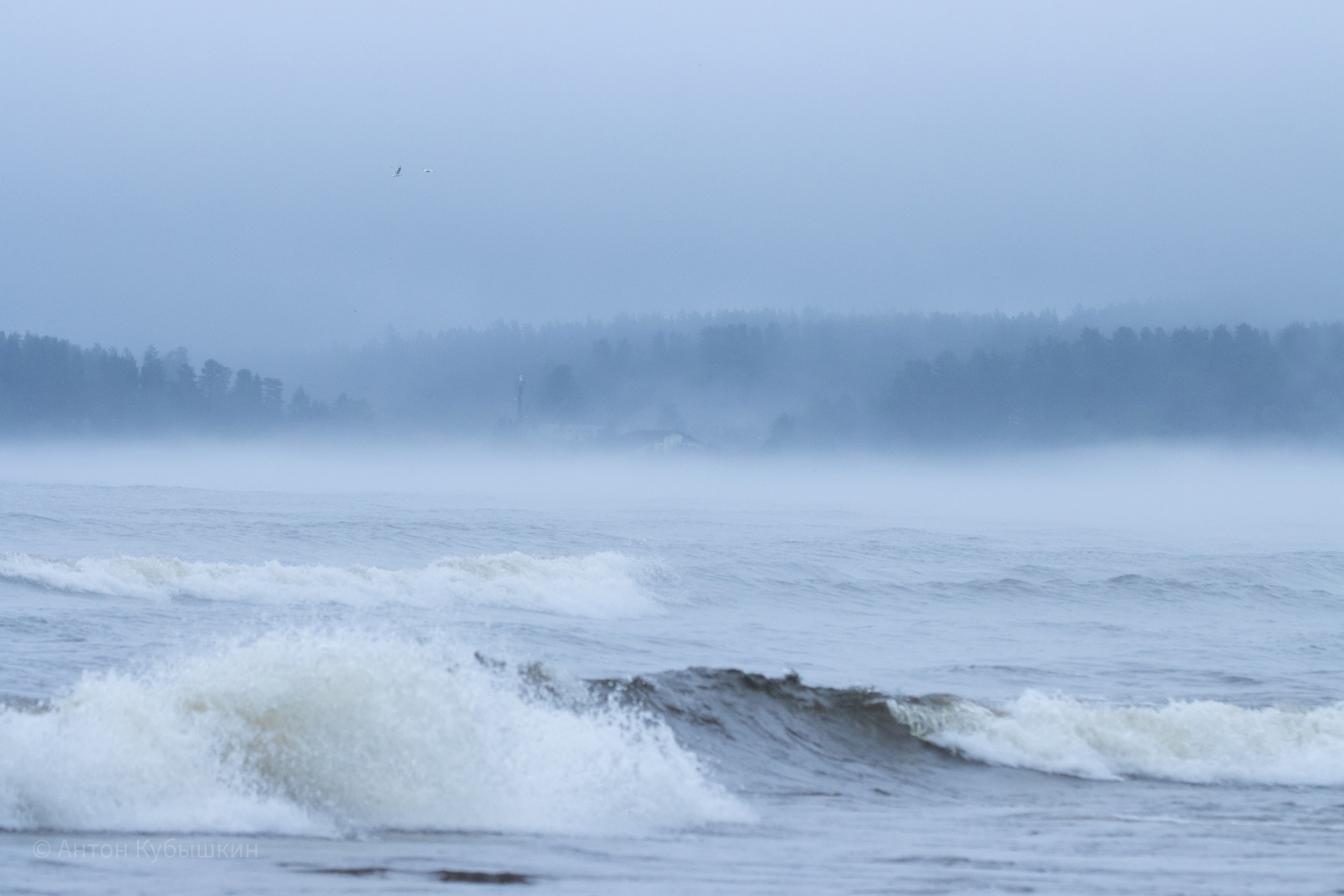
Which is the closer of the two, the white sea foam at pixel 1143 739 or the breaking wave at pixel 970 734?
the breaking wave at pixel 970 734

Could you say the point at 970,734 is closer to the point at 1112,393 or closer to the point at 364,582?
the point at 364,582

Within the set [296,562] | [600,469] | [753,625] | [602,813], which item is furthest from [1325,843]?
[600,469]

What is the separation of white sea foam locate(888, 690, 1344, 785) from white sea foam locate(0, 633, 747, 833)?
3854 mm

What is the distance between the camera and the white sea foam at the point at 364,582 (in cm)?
2130

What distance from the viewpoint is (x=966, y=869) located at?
Answer: 22.2 feet

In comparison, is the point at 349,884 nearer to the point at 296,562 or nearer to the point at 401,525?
the point at 296,562

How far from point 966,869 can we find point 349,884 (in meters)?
3.22

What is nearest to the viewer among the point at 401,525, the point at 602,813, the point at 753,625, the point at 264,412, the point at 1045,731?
the point at 602,813

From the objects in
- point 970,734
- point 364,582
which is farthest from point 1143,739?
point 364,582

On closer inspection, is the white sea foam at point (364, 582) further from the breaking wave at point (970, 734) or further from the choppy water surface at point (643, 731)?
the breaking wave at point (970, 734)

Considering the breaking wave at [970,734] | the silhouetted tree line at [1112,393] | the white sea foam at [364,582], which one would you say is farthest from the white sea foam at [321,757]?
the silhouetted tree line at [1112,393]

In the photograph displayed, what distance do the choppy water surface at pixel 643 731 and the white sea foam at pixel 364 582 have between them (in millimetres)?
99

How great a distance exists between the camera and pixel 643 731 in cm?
977

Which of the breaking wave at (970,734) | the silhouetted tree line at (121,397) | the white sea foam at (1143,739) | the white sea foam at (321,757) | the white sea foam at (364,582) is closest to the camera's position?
the white sea foam at (321,757)
